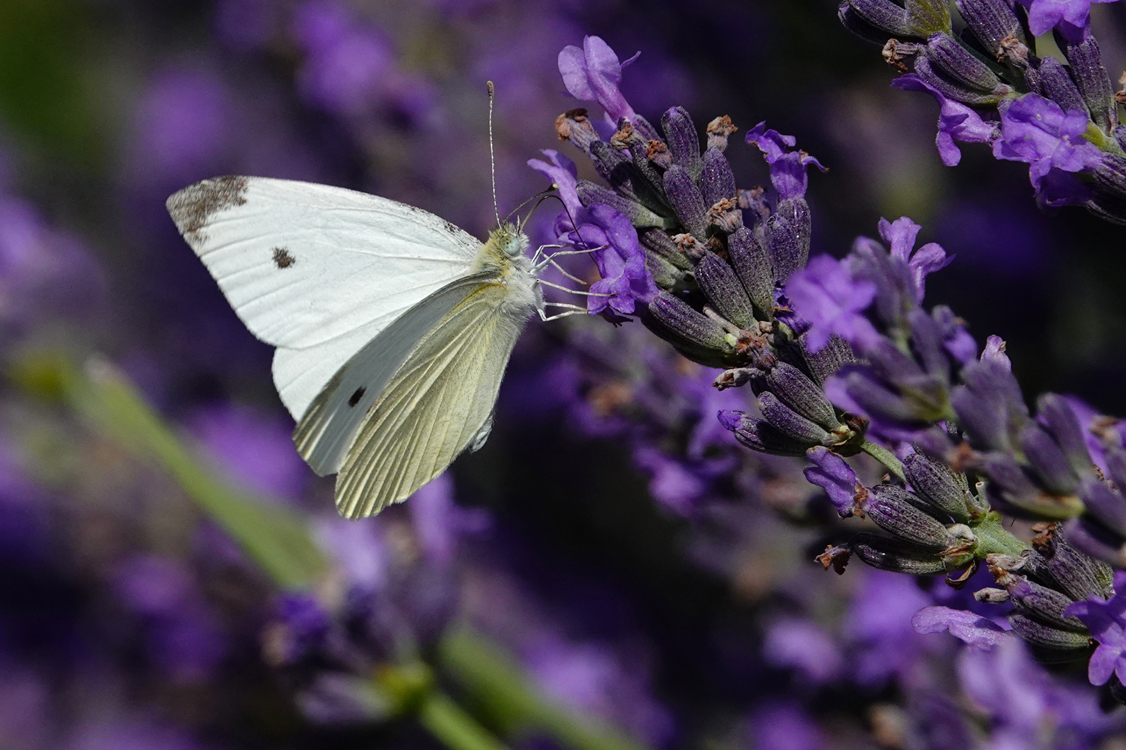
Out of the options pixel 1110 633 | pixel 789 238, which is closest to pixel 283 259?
pixel 789 238

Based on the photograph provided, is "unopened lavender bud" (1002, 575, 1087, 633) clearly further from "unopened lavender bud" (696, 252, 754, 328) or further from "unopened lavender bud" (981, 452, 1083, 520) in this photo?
"unopened lavender bud" (696, 252, 754, 328)

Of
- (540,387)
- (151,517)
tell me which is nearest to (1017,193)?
(540,387)

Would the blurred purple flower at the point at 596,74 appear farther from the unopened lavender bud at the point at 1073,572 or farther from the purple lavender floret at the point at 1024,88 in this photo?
the unopened lavender bud at the point at 1073,572

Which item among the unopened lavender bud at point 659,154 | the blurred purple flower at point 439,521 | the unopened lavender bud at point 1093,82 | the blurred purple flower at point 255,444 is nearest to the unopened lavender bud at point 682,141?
the unopened lavender bud at point 659,154

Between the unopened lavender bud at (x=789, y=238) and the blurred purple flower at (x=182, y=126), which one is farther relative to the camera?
the blurred purple flower at (x=182, y=126)

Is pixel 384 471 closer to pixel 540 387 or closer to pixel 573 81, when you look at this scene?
pixel 573 81

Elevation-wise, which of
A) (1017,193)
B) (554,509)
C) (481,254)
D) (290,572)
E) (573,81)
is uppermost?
(573,81)

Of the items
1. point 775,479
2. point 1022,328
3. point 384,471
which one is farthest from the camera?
point 1022,328
